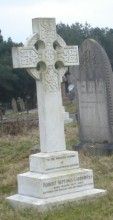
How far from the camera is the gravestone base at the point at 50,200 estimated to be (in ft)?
24.6

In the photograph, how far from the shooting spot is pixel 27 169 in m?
10.8

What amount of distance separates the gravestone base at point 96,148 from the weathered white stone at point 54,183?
4.17 meters

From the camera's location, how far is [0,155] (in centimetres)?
1340

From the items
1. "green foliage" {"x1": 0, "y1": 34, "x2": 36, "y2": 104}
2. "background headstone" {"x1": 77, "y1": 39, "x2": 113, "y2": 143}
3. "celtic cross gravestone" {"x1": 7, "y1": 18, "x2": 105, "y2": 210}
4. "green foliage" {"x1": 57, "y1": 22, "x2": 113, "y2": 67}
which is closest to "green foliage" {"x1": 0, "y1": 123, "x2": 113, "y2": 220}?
"celtic cross gravestone" {"x1": 7, "y1": 18, "x2": 105, "y2": 210}

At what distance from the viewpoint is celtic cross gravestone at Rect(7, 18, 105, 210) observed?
7.76m

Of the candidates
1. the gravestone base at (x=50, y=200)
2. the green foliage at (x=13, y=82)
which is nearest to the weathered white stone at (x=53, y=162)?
the gravestone base at (x=50, y=200)

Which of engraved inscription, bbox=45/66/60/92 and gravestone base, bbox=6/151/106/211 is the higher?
engraved inscription, bbox=45/66/60/92

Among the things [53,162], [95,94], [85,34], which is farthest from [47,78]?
[85,34]

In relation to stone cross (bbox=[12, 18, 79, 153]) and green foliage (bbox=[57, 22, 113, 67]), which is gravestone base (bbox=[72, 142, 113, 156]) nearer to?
stone cross (bbox=[12, 18, 79, 153])

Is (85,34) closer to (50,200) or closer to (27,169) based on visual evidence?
(27,169)

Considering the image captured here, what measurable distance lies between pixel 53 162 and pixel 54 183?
11.7 inches

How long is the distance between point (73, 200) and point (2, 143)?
7.62 metres

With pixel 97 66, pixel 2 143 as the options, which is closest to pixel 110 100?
pixel 97 66

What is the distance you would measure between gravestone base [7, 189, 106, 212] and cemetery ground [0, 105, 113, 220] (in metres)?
0.08
